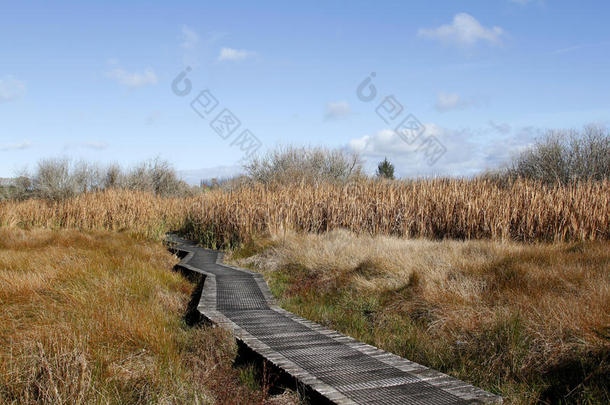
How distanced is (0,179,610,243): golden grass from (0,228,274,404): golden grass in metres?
6.20

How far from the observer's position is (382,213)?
43.2 feet

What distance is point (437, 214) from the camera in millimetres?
12641

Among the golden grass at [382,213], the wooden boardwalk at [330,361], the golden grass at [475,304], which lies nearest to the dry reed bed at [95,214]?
the golden grass at [382,213]

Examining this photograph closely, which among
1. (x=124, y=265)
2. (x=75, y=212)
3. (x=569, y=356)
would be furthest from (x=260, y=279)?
(x=75, y=212)

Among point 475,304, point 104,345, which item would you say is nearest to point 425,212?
point 475,304

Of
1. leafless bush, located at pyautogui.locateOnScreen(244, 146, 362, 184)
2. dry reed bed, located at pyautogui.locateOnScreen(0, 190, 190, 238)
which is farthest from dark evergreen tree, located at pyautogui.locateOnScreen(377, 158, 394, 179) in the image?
dry reed bed, located at pyautogui.locateOnScreen(0, 190, 190, 238)

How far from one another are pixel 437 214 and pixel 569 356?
8485 millimetres

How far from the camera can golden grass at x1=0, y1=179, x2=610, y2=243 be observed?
11.2 m

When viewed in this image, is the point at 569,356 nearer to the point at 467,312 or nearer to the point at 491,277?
the point at 467,312

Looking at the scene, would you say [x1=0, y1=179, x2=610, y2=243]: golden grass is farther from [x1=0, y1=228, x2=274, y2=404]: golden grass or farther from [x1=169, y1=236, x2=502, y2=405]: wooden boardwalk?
[x1=169, y1=236, x2=502, y2=405]: wooden boardwalk

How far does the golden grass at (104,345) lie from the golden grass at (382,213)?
620cm

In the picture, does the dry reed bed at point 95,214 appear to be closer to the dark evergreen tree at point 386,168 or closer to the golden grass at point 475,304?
the golden grass at point 475,304

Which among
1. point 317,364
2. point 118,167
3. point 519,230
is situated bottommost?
point 317,364

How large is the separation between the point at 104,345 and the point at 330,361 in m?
1.98
